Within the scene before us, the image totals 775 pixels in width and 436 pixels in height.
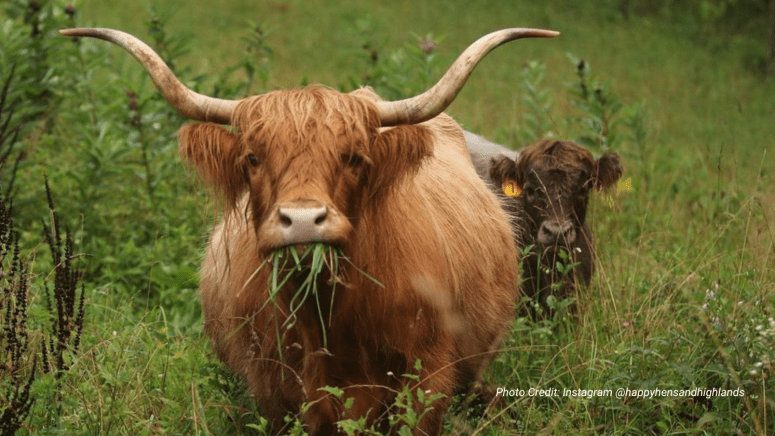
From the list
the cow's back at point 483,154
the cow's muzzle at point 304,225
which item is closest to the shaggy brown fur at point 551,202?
the cow's back at point 483,154

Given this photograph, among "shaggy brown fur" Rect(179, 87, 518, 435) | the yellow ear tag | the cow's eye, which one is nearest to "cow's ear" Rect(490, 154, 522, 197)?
the yellow ear tag

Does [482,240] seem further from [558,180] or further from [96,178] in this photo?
[96,178]

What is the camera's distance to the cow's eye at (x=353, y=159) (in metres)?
3.49

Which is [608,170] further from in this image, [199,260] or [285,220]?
[285,220]

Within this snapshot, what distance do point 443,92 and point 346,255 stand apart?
0.69 m

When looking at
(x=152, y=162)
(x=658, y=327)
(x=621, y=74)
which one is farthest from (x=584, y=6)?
(x=658, y=327)

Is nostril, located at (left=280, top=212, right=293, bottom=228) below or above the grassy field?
above

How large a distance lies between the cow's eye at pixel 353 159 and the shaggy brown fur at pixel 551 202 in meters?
2.26

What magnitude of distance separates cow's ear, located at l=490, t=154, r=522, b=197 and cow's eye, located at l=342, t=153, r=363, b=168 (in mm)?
2641

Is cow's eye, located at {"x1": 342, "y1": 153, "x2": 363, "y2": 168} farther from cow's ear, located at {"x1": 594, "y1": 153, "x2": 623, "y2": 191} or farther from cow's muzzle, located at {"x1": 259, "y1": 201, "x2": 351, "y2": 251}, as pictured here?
cow's ear, located at {"x1": 594, "y1": 153, "x2": 623, "y2": 191}

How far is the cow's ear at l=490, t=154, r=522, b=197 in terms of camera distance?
20.1ft

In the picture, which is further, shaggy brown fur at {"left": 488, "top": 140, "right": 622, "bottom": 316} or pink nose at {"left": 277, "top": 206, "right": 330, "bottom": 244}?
shaggy brown fur at {"left": 488, "top": 140, "right": 622, "bottom": 316}

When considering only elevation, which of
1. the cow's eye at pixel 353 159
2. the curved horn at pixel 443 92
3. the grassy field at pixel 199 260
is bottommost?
the grassy field at pixel 199 260

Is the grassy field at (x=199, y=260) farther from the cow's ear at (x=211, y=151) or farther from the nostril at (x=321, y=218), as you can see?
the nostril at (x=321, y=218)
